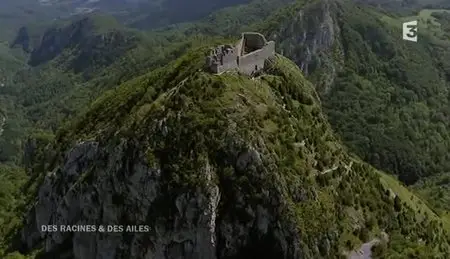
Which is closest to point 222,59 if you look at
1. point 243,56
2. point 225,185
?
point 243,56

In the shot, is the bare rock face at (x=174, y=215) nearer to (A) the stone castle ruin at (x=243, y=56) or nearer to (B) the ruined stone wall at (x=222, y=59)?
(B) the ruined stone wall at (x=222, y=59)

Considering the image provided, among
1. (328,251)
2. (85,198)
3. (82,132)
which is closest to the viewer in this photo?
(328,251)


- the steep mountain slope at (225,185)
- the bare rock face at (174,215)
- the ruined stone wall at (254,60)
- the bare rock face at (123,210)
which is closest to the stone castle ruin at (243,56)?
the ruined stone wall at (254,60)

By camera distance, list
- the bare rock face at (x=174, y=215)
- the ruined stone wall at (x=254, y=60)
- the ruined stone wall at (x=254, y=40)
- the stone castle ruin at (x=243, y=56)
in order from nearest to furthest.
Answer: the bare rock face at (x=174, y=215)
the stone castle ruin at (x=243, y=56)
the ruined stone wall at (x=254, y=60)
the ruined stone wall at (x=254, y=40)

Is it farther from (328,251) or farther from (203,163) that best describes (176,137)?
(328,251)

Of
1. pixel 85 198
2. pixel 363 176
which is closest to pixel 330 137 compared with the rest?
pixel 363 176

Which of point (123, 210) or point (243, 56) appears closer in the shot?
point (123, 210)

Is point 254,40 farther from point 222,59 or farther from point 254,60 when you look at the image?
point 222,59
